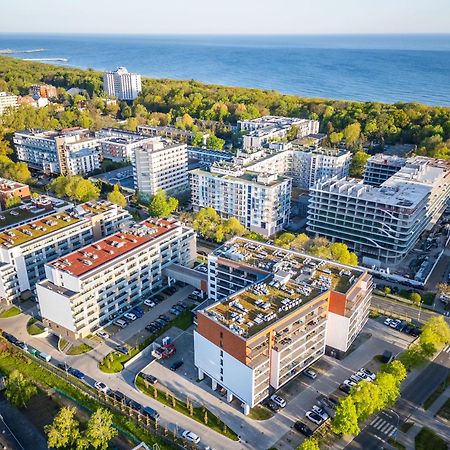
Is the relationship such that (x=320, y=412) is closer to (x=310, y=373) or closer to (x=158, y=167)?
(x=310, y=373)

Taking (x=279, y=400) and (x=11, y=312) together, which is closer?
(x=279, y=400)

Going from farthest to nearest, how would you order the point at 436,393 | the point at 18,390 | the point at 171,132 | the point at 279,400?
the point at 171,132
the point at 436,393
the point at 279,400
the point at 18,390

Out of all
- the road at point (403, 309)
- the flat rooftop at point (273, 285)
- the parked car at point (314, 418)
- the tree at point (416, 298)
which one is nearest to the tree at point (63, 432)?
the flat rooftop at point (273, 285)

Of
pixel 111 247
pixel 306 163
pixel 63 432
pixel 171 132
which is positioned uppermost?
pixel 111 247

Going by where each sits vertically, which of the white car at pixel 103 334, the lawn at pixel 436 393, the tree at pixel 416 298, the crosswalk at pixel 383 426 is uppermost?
the tree at pixel 416 298

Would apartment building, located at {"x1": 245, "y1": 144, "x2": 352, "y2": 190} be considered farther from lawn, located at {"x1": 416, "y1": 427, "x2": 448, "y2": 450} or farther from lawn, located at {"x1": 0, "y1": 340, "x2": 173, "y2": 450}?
lawn, located at {"x1": 416, "y1": 427, "x2": 448, "y2": 450}

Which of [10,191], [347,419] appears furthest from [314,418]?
[10,191]

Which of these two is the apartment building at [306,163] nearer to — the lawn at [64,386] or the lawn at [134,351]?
the lawn at [134,351]
